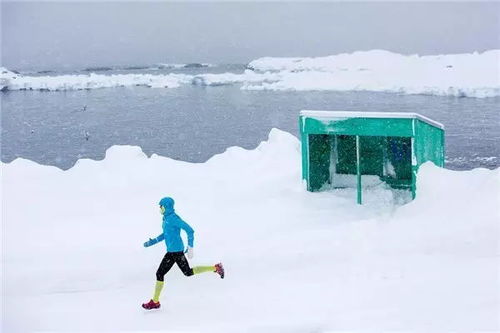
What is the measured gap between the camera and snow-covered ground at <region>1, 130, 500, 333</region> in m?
5.50

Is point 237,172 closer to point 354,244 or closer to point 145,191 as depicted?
point 145,191

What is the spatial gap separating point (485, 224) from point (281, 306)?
2.57 m

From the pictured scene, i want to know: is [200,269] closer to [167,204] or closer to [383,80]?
[167,204]

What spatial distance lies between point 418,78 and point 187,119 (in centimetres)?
2079

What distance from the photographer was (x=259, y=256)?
269 inches

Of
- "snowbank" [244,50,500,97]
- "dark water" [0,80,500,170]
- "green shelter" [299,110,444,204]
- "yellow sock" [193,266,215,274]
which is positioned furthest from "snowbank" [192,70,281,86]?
"yellow sock" [193,266,215,274]

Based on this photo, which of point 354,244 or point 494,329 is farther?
point 354,244

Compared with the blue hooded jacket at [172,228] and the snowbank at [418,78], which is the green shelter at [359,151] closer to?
the blue hooded jacket at [172,228]

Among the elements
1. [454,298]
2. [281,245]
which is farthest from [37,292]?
[454,298]

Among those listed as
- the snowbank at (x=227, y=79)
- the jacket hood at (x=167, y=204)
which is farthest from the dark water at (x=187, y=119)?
the jacket hood at (x=167, y=204)

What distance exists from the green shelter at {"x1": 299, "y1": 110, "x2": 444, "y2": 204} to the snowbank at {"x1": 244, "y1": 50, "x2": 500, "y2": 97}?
1123 inches

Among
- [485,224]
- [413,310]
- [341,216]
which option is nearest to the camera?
[413,310]

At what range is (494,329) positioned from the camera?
4883mm

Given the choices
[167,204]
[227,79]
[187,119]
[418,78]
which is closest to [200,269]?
[167,204]
